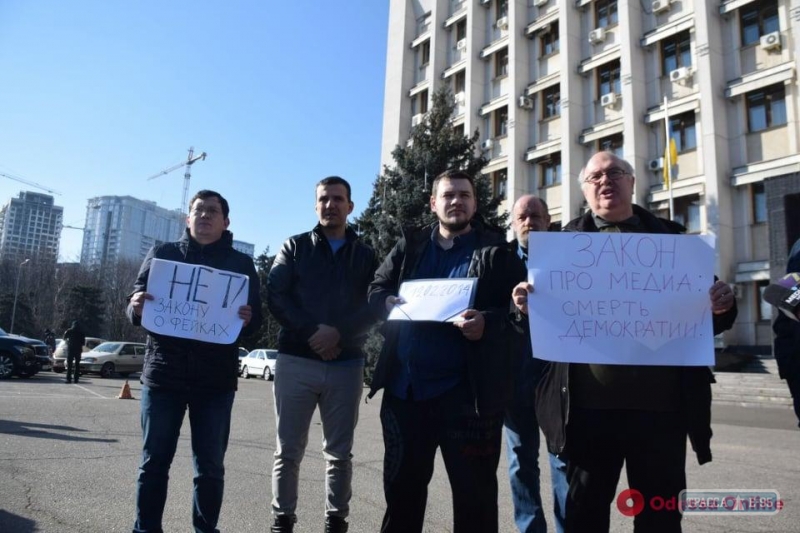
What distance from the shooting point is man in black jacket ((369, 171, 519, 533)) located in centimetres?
275

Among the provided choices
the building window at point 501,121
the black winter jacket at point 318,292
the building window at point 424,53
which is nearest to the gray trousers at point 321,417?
the black winter jacket at point 318,292

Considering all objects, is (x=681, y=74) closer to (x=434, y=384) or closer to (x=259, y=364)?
(x=434, y=384)

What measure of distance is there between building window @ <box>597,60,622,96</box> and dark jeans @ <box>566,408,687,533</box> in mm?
25081

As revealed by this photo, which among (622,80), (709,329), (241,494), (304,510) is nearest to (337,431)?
(304,510)

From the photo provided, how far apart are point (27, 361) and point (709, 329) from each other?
2032 centimetres

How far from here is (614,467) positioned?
245 centimetres

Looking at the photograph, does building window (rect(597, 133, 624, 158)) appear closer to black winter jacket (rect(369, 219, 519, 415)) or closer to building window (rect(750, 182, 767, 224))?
building window (rect(750, 182, 767, 224))

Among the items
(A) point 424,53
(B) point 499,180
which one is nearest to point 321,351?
(B) point 499,180

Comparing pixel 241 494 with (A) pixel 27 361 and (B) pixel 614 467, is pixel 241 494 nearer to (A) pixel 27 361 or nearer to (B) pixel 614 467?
(B) pixel 614 467

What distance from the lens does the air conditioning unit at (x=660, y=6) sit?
22895 millimetres

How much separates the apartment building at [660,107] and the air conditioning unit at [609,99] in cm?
4

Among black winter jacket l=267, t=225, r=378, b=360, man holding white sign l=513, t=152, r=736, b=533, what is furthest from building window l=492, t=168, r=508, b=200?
man holding white sign l=513, t=152, r=736, b=533

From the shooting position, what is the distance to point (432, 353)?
9.60ft

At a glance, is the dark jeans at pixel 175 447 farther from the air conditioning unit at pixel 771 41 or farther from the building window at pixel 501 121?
the building window at pixel 501 121
